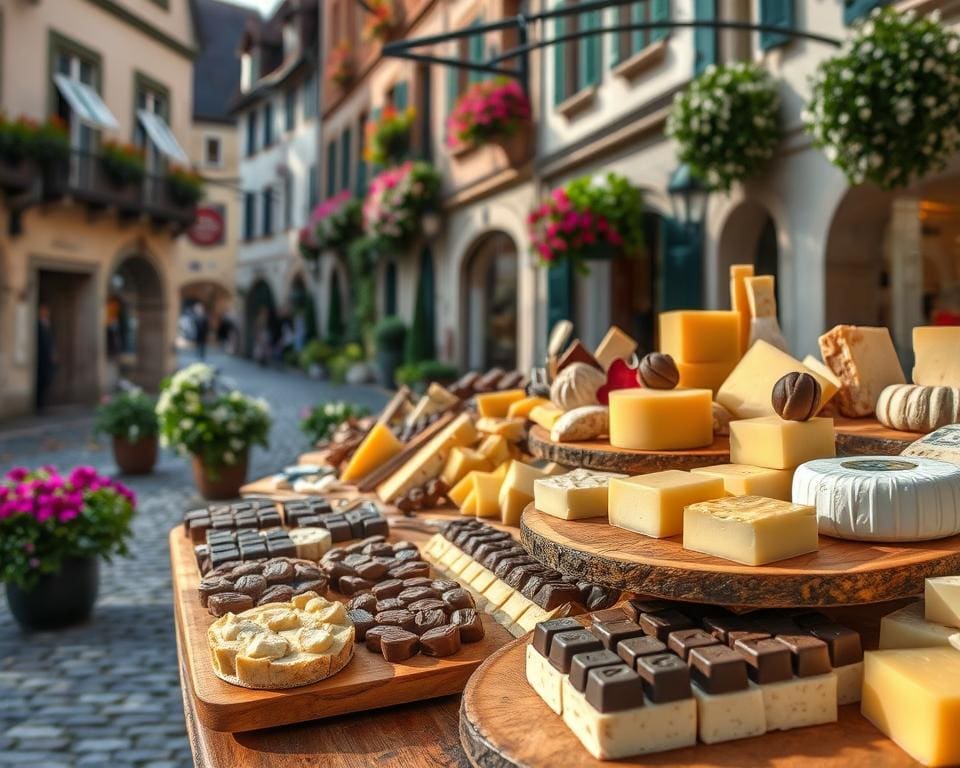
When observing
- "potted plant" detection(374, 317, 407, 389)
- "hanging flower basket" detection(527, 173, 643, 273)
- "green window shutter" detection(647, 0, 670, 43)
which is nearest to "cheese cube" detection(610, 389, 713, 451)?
"hanging flower basket" detection(527, 173, 643, 273)

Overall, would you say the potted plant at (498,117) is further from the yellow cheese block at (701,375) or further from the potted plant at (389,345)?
the yellow cheese block at (701,375)

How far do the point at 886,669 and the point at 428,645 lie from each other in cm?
81

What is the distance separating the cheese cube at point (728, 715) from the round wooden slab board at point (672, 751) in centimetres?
1

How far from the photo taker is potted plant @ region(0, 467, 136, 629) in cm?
425

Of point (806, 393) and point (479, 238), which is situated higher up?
point (479, 238)

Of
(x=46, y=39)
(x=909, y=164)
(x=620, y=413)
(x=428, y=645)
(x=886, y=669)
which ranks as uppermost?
(x=46, y=39)

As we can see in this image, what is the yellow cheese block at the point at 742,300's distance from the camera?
243 centimetres

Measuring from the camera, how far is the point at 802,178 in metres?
6.39

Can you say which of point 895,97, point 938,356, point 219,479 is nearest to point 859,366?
point 938,356

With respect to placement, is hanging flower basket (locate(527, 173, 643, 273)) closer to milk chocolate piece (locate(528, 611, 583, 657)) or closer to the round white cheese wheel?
the round white cheese wheel

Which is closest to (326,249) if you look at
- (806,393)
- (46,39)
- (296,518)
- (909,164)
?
(46,39)

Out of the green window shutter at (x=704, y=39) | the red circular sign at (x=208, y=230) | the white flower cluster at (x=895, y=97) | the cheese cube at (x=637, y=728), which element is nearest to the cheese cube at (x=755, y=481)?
the cheese cube at (x=637, y=728)

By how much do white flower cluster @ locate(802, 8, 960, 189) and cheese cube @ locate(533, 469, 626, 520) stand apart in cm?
385

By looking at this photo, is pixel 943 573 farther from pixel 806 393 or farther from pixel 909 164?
pixel 909 164
